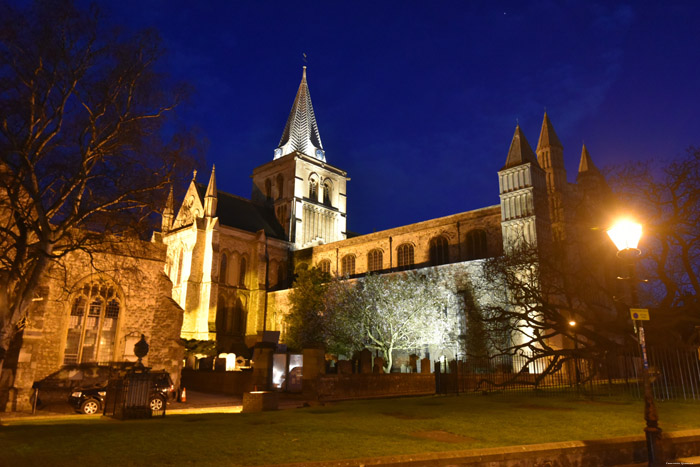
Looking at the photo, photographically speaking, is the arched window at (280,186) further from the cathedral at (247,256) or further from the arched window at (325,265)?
the arched window at (325,265)

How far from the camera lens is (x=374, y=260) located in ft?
147

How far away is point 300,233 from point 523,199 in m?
26.5

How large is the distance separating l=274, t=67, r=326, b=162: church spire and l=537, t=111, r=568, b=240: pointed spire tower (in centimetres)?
2957

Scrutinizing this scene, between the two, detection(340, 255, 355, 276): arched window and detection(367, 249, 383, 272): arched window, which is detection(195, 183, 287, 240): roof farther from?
detection(367, 249, 383, 272): arched window

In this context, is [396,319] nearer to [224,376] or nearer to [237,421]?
[224,376]

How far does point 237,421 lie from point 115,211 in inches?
304

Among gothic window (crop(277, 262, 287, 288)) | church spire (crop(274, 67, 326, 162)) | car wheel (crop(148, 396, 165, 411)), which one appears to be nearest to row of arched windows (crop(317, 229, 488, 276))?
gothic window (crop(277, 262, 287, 288))

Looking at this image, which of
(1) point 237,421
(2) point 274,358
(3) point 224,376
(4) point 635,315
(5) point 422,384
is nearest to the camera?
(4) point 635,315

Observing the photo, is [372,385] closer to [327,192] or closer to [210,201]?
[210,201]

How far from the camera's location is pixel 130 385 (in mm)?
12062

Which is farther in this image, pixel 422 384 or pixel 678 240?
pixel 422 384

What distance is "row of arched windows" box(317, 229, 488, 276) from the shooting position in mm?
37938

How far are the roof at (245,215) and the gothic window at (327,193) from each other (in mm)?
6751

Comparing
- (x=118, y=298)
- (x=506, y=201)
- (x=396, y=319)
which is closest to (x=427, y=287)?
(x=396, y=319)
